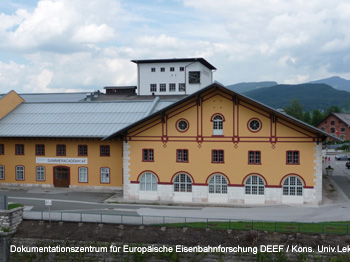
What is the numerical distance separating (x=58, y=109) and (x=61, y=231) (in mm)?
22591

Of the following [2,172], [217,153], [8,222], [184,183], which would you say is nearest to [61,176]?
[2,172]

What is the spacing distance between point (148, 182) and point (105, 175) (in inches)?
265

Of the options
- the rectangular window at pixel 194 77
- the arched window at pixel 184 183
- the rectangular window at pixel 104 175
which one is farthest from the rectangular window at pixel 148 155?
the rectangular window at pixel 194 77

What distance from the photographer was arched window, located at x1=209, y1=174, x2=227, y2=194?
1382 inches

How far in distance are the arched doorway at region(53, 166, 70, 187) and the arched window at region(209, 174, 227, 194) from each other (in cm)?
1603

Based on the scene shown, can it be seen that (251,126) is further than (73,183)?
No

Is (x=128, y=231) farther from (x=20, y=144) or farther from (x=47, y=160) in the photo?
(x=20, y=144)

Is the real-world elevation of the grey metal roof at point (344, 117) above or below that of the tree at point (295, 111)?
below

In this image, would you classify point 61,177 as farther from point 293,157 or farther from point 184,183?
point 293,157

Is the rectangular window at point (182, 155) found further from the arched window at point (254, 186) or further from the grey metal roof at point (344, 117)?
the grey metal roof at point (344, 117)

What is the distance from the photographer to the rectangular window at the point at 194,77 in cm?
8781

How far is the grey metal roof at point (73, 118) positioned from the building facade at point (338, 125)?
81024 millimetres

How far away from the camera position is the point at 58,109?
1848 inches

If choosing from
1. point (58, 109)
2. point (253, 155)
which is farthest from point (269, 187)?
point (58, 109)
